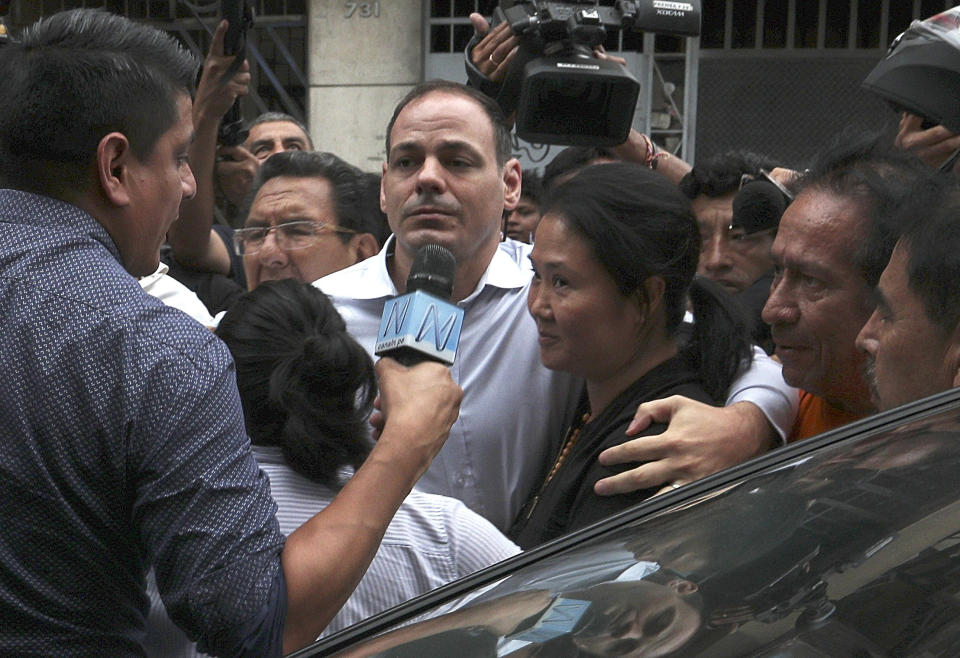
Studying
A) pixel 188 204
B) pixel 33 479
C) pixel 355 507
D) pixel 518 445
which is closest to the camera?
pixel 33 479

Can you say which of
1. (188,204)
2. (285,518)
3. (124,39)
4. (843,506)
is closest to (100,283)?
(124,39)

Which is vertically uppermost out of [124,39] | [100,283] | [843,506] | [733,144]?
[124,39]

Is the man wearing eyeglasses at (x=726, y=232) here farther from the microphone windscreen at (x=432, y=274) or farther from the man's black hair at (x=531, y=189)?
the microphone windscreen at (x=432, y=274)

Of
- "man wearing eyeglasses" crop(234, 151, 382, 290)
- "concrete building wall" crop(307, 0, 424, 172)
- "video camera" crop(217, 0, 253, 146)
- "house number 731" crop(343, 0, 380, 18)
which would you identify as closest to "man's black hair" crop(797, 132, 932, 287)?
"man wearing eyeglasses" crop(234, 151, 382, 290)

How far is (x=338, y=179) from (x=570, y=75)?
3.33 ft

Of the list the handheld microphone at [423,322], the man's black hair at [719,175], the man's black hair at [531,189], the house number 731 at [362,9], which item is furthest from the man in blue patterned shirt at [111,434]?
the house number 731 at [362,9]

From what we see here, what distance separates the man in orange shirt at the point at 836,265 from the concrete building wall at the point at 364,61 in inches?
265

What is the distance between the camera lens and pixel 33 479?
1419 mm

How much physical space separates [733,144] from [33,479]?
795cm

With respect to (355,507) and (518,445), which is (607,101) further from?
(355,507)

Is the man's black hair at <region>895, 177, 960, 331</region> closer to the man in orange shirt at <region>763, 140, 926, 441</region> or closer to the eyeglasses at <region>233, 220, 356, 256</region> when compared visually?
the man in orange shirt at <region>763, 140, 926, 441</region>

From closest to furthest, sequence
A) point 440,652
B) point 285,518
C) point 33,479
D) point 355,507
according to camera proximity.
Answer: point 440,652, point 33,479, point 355,507, point 285,518

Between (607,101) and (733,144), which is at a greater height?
(607,101)

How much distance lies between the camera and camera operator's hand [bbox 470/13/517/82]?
2.93 meters
